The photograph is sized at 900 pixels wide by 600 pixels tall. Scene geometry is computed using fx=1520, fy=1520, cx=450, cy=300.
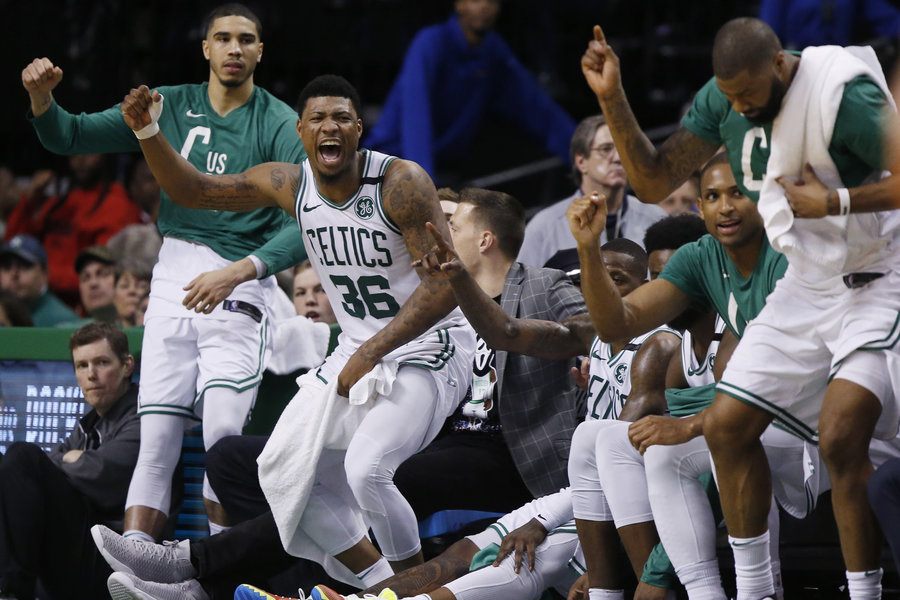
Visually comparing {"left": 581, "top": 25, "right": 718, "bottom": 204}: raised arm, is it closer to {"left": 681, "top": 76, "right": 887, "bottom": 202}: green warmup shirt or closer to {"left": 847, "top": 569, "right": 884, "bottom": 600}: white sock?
{"left": 681, "top": 76, "right": 887, "bottom": 202}: green warmup shirt

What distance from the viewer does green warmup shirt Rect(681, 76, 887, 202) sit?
4.16 meters

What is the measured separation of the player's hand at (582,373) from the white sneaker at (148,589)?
1601 mm

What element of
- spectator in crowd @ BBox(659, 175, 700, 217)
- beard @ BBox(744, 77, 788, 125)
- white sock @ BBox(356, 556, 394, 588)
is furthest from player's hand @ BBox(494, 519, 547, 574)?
spectator in crowd @ BBox(659, 175, 700, 217)

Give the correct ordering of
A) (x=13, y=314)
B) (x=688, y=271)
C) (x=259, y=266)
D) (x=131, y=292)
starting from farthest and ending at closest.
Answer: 1. (x=13, y=314)
2. (x=131, y=292)
3. (x=259, y=266)
4. (x=688, y=271)

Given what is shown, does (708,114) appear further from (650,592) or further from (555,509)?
(555,509)

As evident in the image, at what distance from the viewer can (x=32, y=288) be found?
8.59 m

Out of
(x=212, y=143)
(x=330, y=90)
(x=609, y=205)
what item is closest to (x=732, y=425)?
(x=330, y=90)

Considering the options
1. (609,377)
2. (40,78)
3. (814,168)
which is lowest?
(609,377)

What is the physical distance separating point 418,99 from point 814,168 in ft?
15.1

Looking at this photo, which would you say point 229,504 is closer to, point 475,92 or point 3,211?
point 475,92

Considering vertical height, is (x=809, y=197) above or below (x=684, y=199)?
below

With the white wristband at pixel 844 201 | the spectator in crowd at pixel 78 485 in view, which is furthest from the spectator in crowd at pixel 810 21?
the white wristband at pixel 844 201

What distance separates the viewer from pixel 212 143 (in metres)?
6.21

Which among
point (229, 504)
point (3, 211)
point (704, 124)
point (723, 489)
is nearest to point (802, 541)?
point (723, 489)
